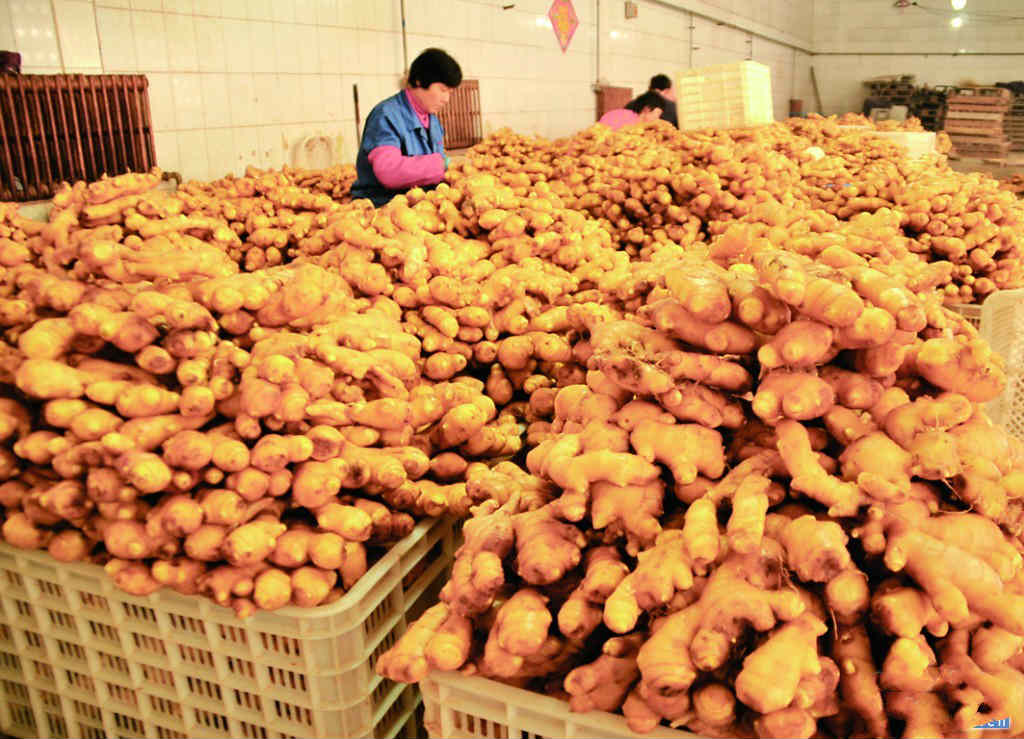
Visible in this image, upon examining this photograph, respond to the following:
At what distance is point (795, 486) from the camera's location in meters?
1.03

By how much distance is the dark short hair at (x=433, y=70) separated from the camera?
3258 mm

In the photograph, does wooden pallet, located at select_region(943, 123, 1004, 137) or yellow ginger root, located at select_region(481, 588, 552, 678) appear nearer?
yellow ginger root, located at select_region(481, 588, 552, 678)

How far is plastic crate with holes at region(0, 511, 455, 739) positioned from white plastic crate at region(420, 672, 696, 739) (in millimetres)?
224

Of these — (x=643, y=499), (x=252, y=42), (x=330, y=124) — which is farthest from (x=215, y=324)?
(x=330, y=124)

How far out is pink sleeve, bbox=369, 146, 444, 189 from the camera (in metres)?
3.04

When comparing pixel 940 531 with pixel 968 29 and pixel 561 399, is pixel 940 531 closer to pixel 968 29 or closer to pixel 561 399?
pixel 561 399

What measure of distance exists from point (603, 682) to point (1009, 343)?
183 centimetres

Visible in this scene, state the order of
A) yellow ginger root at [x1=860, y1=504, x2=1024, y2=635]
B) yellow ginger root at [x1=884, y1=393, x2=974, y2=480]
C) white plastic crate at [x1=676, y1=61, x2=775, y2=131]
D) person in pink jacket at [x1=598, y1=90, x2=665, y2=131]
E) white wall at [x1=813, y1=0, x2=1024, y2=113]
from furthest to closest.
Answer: white wall at [x1=813, y1=0, x2=1024, y2=113]
person in pink jacket at [x1=598, y1=90, x2=665, y2=131]
white plastic crate at [x1=676, y1=61, x2=775, y2=131]
yellow ginger root at [x1=884, y1=393, x2=974, y2=480]
yellow ginger root at [x1=860, y1=504, x2=1024, y2=635]

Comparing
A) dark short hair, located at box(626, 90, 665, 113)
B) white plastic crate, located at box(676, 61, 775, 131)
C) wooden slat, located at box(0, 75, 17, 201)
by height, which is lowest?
wooden slat, located at box(0, 75, 17, 201)

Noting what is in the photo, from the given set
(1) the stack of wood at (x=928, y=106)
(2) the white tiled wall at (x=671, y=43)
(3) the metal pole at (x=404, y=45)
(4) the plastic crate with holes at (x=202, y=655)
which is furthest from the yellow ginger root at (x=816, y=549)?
(1) the stack of wood at (x=928, y=106)

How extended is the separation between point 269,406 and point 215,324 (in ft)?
0.81

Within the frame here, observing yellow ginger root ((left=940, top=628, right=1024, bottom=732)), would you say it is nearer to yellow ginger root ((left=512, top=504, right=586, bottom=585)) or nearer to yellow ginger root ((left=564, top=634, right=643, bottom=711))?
yellow ginger root ((left=564, top=634, right=643, bottom=711))

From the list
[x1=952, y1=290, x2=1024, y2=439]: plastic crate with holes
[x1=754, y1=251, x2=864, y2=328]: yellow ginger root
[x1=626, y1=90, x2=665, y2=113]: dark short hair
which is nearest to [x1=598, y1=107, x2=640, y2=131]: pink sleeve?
[x1=626, y1=90, x2=665, y2=113]: dark short hair

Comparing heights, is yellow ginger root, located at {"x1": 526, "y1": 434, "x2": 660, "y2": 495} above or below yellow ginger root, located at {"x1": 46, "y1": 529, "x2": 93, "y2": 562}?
above
